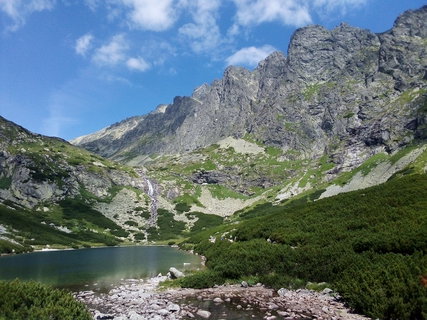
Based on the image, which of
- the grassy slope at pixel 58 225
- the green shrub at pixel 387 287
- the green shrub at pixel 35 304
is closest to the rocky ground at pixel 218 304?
the green shrub at pixel 387 287

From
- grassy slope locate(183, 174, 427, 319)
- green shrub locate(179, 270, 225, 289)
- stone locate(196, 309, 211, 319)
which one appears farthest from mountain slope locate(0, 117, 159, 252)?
stone locate(196, 309, 211, 319)

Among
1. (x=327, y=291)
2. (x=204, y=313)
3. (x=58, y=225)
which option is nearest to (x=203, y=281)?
(x=204, y=313)

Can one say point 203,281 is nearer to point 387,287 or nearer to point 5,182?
point 387,287

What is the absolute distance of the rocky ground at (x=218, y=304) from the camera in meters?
20.7

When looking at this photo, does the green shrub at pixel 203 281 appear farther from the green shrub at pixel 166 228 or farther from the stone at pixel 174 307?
the green shrub at pixel 166 228

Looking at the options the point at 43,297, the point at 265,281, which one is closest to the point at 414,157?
the point at 265,281

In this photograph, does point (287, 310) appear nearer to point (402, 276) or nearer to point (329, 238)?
point (402, 276)

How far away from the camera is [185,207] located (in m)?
190

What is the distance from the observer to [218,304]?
2414cm

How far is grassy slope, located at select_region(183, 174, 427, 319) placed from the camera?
19.3 meters

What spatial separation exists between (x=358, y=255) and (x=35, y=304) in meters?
23.1

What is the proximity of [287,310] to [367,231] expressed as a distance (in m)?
14.8

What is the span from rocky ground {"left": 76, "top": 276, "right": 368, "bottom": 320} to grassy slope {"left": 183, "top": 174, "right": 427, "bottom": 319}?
1.73 m

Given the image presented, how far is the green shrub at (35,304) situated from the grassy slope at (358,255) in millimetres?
15906
